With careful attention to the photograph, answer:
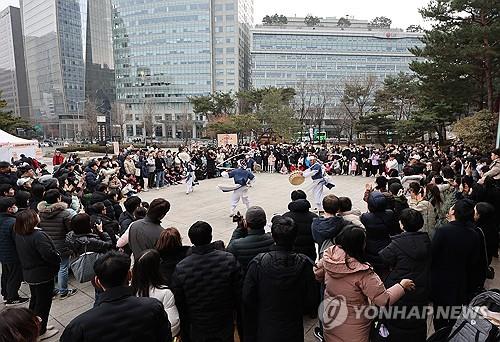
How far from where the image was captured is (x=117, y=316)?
188 centimetres

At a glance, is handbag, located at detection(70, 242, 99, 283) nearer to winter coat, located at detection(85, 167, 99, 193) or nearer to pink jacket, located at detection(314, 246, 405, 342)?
pink jacket, located at detection(314, 246, 405, 342)

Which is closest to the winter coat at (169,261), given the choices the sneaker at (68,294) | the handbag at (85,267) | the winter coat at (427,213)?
the handbag at (85,267)

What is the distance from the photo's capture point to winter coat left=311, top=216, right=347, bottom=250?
353 centimetres

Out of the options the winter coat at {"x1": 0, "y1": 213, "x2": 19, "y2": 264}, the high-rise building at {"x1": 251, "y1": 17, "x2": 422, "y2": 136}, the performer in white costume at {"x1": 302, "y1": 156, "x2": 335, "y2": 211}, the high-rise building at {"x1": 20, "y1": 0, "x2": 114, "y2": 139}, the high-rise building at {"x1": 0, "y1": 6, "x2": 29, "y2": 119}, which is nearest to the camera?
the winter coat at {"x1": 0, "y1": 213, "x2": 19, "y2": 264}

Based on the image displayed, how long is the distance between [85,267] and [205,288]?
5.74ft

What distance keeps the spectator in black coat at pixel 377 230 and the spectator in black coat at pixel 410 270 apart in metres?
0.61

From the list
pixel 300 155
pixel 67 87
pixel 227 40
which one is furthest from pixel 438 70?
pixel 67 87

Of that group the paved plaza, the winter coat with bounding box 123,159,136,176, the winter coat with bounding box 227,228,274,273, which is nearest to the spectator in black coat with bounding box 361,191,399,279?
the paved plaza

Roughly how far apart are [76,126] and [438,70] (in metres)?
84.3

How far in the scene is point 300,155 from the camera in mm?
20188

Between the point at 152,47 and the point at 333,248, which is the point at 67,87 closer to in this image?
the point at 152,47

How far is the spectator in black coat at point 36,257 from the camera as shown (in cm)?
361

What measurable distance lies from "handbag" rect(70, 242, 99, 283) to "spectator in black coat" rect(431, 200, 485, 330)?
361 cm

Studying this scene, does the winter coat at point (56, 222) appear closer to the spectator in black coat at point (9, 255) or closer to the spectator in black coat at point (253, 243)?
the spectator in black coat at point (9, 255)
